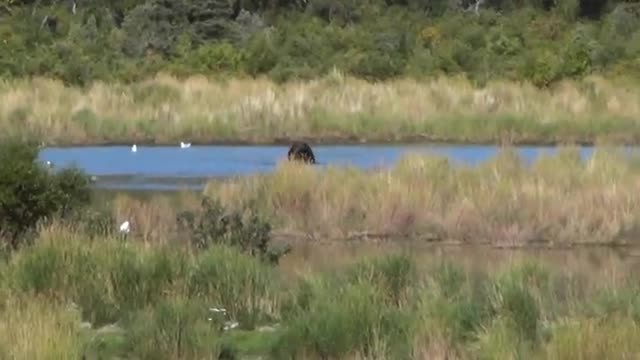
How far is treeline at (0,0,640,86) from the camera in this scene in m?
40.7

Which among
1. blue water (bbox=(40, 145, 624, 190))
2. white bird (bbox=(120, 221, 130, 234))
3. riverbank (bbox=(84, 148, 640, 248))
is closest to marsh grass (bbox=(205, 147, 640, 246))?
riverbank (bbox=(84, 148, 640, 248))

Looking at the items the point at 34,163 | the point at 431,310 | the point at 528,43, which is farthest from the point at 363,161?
the point at 528,43

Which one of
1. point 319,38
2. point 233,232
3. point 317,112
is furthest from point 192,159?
point 319,38

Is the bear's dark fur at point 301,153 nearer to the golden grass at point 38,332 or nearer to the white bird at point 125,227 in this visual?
the white bird at point 125,227

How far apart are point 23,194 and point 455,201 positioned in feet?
17.4

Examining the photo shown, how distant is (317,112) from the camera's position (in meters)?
32.5

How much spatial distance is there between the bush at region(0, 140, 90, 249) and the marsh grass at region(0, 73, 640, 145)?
48.3 feet

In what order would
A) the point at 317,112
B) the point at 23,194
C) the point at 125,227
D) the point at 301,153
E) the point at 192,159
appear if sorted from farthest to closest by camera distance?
the point at 317,112 < the point at 192,159 < the point at 301,153 < the point at 125,227 < the point at 23,194

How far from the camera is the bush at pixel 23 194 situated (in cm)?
1447

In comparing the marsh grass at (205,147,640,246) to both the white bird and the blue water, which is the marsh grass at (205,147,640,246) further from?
the blue water

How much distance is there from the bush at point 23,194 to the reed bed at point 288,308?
5.80ft

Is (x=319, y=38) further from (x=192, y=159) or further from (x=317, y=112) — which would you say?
(x=192, y=159)

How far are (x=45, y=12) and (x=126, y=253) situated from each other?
45.1 m

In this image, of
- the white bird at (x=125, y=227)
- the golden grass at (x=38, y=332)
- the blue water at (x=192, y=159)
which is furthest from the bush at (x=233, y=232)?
the blue water at (x=192, y=159)
